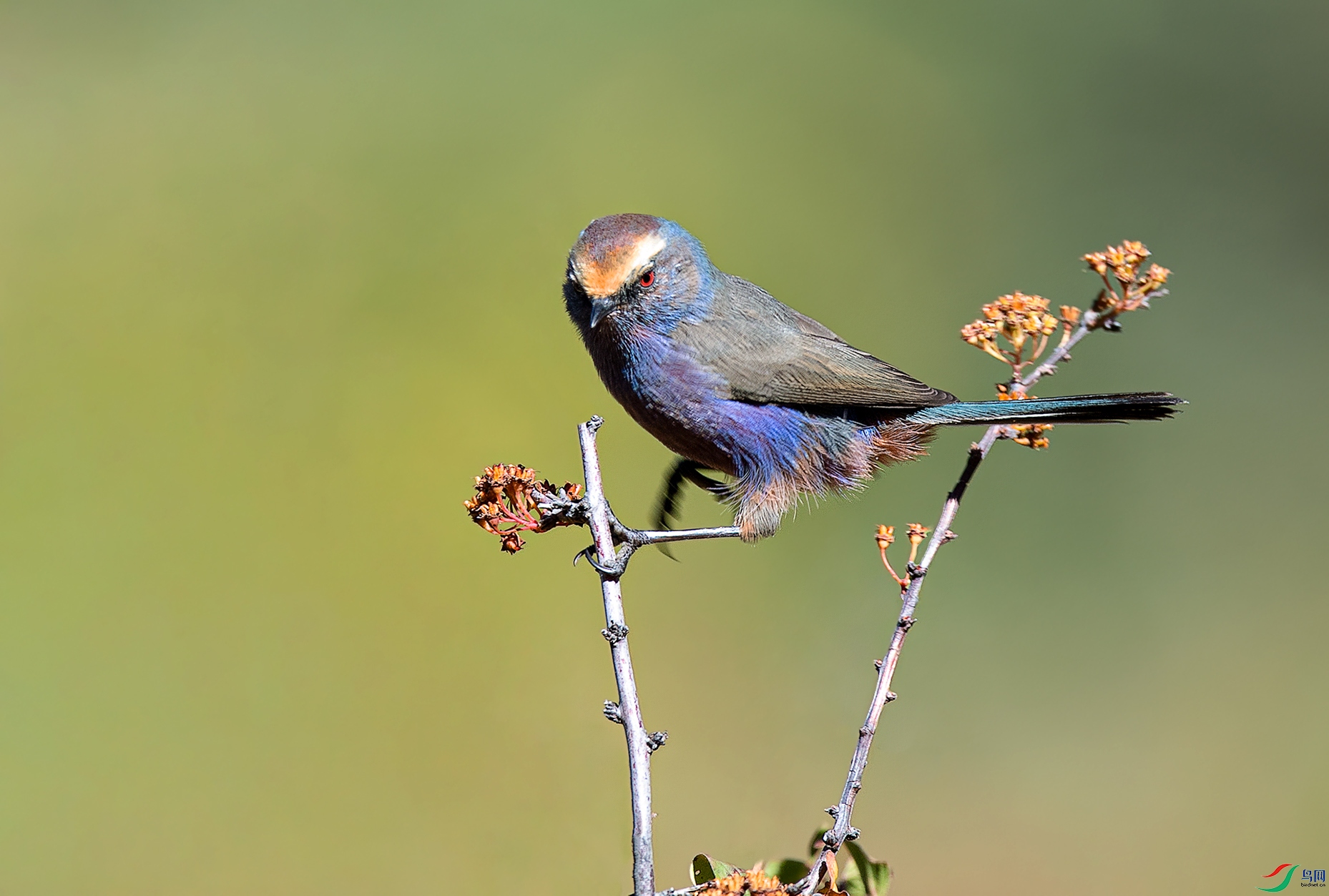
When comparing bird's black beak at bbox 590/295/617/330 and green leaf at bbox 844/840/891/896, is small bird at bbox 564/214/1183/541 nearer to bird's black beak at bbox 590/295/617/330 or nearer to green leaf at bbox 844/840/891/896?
bird's black beak at bbox 590/295/617/330

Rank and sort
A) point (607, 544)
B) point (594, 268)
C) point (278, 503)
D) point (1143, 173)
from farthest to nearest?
1. point (1143, 173)
2. point (278, 503)
3. point (594, 268)
4. point (607, 544)

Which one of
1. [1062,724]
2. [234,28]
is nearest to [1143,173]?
[1062,724]

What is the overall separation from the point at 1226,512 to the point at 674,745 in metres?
3.54

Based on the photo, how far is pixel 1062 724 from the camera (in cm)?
608

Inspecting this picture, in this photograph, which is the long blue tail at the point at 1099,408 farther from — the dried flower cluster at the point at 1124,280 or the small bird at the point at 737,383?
the dried flower cluster at the point at 1124,280

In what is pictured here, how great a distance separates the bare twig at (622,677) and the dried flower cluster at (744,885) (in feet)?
0.24

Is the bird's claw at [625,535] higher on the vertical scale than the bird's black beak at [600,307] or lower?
lower

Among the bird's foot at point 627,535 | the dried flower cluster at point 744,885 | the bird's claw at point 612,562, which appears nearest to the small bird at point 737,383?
the bird's foot at point 627,535

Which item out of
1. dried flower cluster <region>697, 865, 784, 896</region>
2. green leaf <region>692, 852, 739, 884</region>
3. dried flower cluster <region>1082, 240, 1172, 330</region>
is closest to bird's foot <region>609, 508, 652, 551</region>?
green leaf <region>692, 852, 739, 884</region>

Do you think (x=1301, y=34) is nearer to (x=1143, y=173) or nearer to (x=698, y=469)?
(x=1143, y=173)

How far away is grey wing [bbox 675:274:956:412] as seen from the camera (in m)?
3.60

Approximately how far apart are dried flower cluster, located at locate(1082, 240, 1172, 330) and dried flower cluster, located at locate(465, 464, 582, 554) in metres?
1.40

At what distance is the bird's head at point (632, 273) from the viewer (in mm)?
3391

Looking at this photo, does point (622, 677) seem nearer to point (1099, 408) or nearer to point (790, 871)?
point (790, 871)
